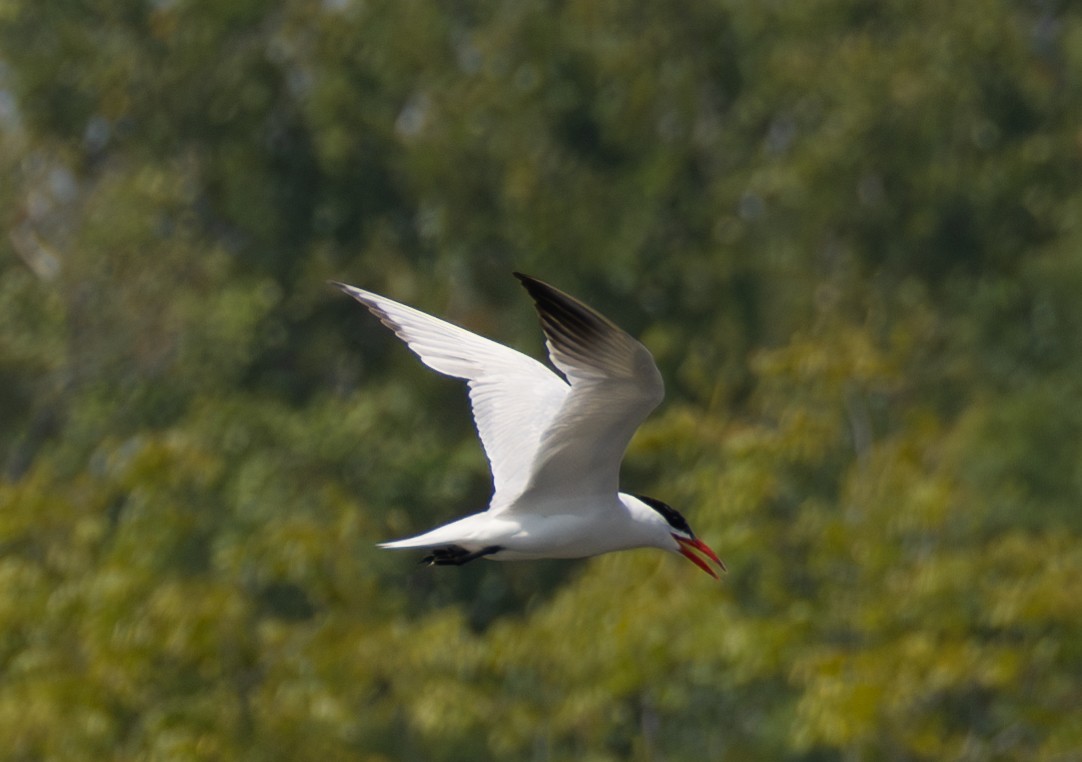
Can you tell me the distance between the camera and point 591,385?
24.2ft

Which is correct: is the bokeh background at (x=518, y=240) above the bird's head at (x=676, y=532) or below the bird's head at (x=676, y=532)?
below

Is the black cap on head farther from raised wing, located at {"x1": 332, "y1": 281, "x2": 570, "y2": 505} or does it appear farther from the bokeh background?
the bokeh background

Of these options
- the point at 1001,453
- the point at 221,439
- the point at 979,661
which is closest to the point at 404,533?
the point at 221,439

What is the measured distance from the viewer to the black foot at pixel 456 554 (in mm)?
7977

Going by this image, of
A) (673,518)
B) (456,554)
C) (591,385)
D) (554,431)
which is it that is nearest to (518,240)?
Result: (673,518)

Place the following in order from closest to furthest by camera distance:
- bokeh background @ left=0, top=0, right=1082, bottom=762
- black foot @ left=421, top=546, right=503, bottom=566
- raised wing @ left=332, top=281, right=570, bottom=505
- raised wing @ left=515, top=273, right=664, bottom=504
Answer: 1. raised wing @ left=515, top=273, right=664, bottom=504
2. black foot @ left=421, top=546, right=503, bottom=566
3. raised wing @ left=332, top=281, right=570, bottom=505
4. bokeh background @ left=0, top=0, right=1082, bottom=762

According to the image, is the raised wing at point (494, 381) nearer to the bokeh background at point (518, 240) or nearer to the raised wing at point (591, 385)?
the raised wing at point (591, 385)

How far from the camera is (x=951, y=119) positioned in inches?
1104

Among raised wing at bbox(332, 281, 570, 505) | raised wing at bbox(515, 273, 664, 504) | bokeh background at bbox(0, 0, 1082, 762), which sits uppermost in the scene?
raised wing at bbox(515, 273, 664, 504)

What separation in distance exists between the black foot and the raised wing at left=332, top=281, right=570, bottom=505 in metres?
0.47

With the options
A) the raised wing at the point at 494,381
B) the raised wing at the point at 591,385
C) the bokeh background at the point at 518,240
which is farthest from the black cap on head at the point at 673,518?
the bokeh background at the point at 518,240

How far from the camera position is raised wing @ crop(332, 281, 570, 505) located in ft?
28.5

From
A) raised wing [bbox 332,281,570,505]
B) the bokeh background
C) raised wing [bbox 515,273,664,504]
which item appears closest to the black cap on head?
raised wing [bbox 332,281,570,505]

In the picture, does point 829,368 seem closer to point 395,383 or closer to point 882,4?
point 395,383
